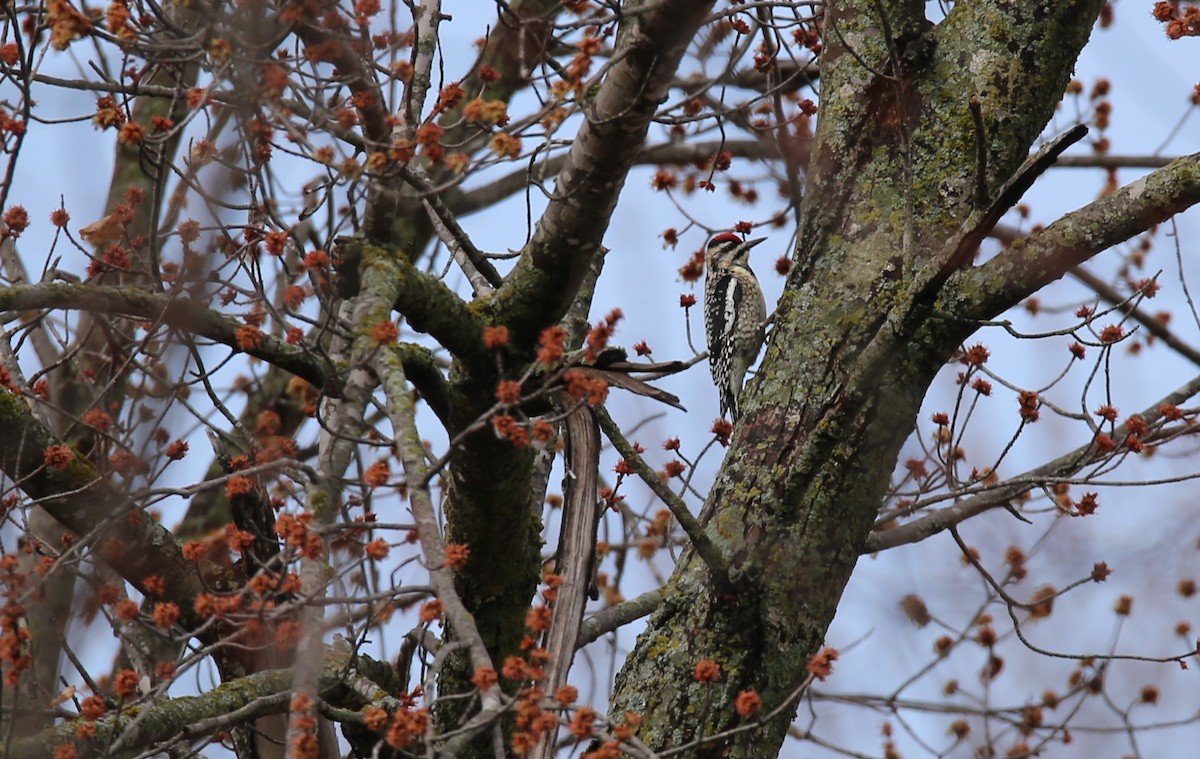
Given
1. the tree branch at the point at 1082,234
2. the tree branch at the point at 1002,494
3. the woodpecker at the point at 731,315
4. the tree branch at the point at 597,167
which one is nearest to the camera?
the tree branch at the point at 597,167

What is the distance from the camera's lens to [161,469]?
398 cm

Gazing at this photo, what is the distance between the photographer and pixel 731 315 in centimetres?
813

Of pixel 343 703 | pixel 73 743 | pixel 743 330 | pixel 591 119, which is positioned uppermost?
pixel 743 330

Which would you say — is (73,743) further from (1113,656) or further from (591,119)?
(1113,656)

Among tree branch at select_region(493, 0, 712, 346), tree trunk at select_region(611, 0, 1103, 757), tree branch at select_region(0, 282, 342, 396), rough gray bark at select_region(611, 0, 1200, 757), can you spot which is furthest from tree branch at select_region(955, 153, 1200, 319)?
tree branch at select_region(0, 282, 342, 396)

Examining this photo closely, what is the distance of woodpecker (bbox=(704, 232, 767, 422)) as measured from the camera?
797cm

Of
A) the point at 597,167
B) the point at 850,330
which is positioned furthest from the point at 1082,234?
the point at 597,167

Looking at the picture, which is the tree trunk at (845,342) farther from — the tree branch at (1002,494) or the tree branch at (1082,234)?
the tree branch at (1002,494)

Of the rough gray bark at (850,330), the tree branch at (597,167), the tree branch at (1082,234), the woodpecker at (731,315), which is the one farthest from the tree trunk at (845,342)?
the woodpecker at (731,315)

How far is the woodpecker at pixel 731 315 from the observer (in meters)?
7.97

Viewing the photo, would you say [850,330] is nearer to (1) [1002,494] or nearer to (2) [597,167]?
(2) [597,167]

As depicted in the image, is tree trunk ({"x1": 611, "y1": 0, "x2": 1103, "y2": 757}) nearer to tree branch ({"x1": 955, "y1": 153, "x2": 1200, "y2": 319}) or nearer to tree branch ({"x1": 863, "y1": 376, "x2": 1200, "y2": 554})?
tree branch ({"x1": 955, "y1": 153, "x2": 1200, "y2": 319})

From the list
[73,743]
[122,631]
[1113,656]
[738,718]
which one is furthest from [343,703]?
[1113,656]

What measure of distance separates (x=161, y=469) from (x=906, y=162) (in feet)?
7.84
